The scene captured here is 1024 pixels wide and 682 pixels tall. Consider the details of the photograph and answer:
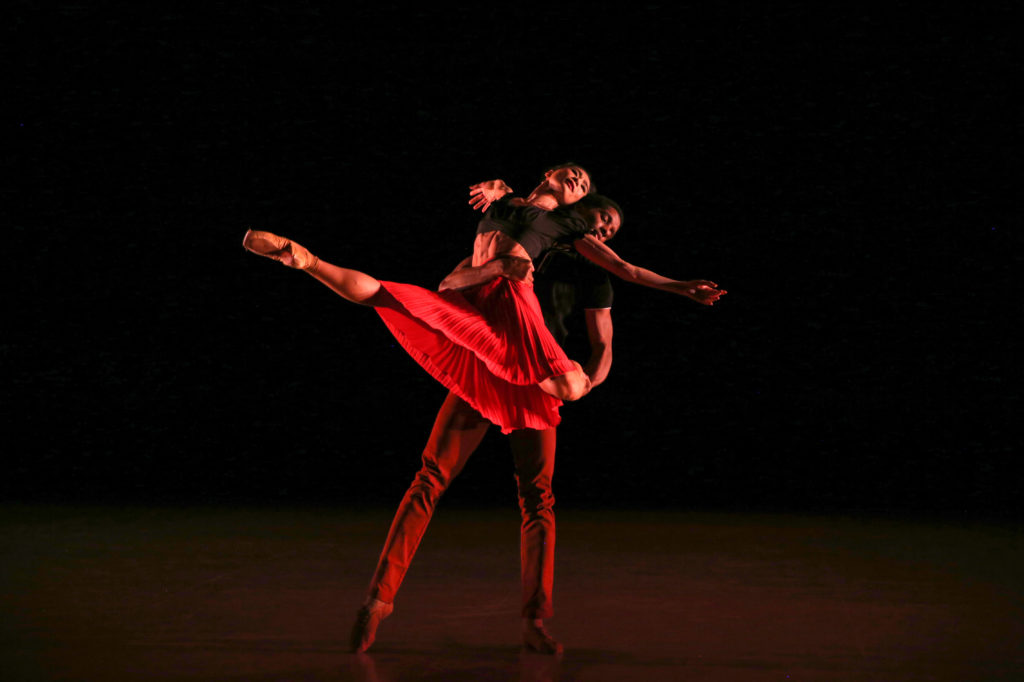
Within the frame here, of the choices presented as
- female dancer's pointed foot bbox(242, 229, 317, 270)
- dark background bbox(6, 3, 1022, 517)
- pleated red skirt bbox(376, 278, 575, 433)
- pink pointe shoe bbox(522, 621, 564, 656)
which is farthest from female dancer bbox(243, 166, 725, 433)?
dark background bbox(6, 3, 1022, 517)

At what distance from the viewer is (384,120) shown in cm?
503

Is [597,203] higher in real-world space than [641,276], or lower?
higher

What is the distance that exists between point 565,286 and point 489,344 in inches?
15.7

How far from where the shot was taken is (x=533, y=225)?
2373 millimetres

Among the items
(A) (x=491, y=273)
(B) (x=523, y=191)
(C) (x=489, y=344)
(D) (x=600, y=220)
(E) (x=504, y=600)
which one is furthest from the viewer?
(B) (x=523, y=191)

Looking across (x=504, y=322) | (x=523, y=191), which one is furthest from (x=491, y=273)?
(x=523, y=191)

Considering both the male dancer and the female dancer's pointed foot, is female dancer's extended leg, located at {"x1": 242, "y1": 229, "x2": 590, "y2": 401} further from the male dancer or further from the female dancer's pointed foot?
the male dancer

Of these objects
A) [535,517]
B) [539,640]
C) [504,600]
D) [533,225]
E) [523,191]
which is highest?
[523,191]

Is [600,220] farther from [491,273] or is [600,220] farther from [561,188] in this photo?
[491,273]

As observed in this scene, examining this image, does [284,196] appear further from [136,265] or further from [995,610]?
[995,610]

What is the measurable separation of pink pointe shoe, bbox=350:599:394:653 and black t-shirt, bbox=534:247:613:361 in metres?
0.78

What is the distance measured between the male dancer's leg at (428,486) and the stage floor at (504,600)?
0.19 m

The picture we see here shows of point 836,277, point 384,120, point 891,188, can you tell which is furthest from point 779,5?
point 384,120

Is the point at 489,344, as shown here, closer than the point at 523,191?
Yes
